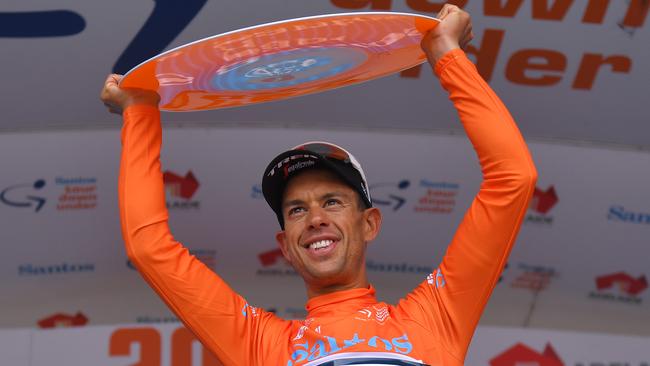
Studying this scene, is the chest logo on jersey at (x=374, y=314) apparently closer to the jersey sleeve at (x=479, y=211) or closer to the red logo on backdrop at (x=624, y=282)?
the jersey sleeve at (x=479, y=211)

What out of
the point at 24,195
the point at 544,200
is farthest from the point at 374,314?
the point at 24,195

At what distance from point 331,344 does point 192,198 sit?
61.6 inches

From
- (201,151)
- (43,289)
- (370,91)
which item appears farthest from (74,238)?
(370,91)

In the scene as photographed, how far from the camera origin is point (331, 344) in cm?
208

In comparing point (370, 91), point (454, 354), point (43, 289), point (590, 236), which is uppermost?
point (370, 91)

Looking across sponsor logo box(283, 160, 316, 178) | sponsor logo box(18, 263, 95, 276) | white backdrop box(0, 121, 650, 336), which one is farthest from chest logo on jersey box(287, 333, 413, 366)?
sponsor logo box(18, 263, 95, 276)

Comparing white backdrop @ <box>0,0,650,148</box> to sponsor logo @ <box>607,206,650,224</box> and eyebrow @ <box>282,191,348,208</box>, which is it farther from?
eyebrow @ <box>282,191,348,208</box>

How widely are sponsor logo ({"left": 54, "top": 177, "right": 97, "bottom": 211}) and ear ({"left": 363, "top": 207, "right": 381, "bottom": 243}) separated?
142 centimetres

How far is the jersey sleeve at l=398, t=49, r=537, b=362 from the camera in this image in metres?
2.04

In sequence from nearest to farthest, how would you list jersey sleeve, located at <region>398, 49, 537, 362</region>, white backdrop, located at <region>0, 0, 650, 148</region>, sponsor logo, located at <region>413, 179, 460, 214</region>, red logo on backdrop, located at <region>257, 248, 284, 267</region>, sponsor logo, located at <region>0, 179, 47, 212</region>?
jersey sleeve, located at <region>398, 49, 537, 362</region> → white backdrop, located at <region>0, 0, 650, 148</region> → sponsor logo, located at <region>0, 179, 47, 212</region> → sponsor logo, located at <region>413, 179, 460, 214</region> → red logo on backdrop, located at <region>257, 248, 284, 267</region>

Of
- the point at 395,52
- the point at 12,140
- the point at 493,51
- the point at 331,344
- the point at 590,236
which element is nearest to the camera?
the point at 331,344

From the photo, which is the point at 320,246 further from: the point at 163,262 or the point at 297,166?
the point at 163,262

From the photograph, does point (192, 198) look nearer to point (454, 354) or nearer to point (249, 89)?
point (249, 89)

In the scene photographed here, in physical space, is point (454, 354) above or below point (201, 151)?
below
